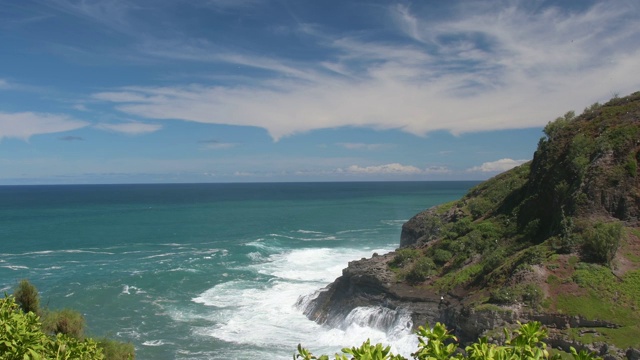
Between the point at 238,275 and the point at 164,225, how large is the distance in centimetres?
4902

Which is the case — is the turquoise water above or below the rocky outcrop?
below

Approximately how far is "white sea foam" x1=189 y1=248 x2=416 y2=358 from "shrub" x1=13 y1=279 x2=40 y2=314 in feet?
48.4

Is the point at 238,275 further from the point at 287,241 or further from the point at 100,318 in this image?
the point at 287,241

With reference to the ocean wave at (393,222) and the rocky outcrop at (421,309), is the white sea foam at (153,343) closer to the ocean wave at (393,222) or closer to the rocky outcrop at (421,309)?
the rocky outcrop at (421,309)

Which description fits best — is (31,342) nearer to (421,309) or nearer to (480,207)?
(421,309)

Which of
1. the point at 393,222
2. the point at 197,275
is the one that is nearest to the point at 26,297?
the point at 197,275

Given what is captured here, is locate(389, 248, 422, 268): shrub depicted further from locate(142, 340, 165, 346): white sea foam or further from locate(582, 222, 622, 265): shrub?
locate(142, 340, 165, 346): white sea foam

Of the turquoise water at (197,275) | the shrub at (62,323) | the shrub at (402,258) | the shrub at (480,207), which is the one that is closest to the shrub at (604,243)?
the turquoise water at (197,275)

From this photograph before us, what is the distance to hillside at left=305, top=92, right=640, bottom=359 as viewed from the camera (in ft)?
77.4

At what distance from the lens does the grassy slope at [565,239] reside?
24.2 meters

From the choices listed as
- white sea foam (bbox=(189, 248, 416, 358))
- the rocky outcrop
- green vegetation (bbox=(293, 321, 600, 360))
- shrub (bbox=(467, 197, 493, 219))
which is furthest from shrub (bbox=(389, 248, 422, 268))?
green vegetation (bbox=(293, 321, 600, 360))

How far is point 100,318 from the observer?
3838 cm

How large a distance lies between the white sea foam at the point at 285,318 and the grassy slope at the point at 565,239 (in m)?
4.43

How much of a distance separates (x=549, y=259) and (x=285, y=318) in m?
18.9
